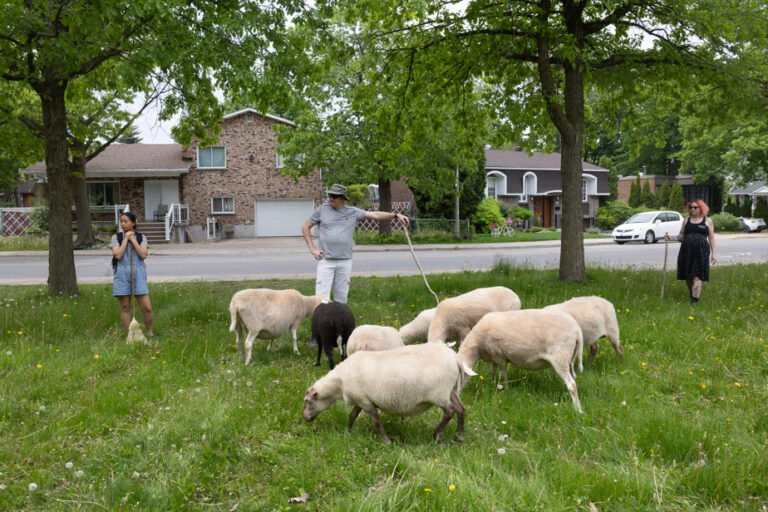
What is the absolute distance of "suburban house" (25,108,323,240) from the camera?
34062mm

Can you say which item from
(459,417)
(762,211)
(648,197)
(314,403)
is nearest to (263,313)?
(314,403)

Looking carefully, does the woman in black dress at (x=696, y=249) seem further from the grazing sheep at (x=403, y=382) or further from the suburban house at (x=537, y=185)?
the suburban house at (x=537, y=185)

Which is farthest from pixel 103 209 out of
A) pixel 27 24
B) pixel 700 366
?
pixel 700 366

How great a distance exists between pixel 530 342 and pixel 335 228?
3421 millimetres

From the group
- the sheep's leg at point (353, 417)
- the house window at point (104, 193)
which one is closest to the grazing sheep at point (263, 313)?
the sheep's leg at point (353, 417)

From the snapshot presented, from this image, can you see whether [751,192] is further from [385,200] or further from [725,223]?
[385,200]

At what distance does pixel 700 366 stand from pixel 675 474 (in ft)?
8.97

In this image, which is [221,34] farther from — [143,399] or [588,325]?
[588,325]

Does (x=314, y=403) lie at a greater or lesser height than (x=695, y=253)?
lesser

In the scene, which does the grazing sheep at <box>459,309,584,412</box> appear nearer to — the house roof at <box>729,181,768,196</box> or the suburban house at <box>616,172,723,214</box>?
the house roof at <box>729,181,768,196</box>

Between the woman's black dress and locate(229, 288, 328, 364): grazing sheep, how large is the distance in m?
6.74

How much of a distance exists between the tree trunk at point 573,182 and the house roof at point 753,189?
48.8 meters

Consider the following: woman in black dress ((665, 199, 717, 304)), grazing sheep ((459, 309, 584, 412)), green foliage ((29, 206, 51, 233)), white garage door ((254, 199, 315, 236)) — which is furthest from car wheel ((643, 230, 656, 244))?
green foliage ((29, 206, 51, 233))

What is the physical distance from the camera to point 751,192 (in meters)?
52.7
